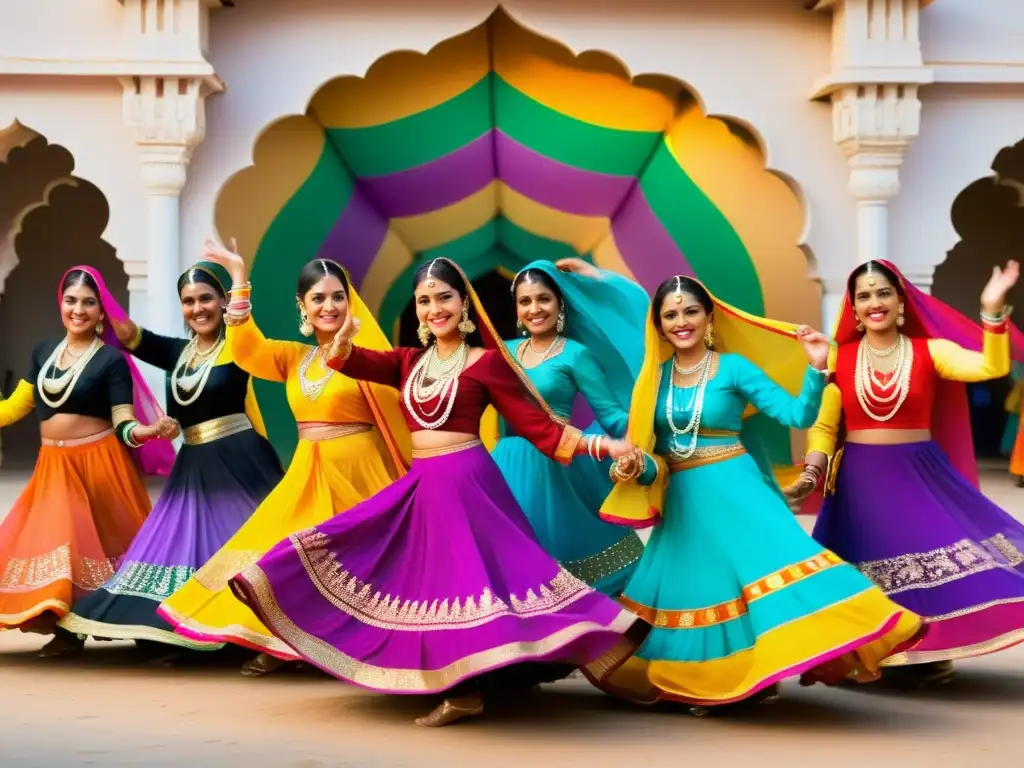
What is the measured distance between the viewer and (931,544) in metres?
3.96

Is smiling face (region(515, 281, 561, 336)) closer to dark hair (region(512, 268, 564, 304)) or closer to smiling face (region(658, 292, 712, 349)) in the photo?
dark hair (region(512, 268, 564, 304))

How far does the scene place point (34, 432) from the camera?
13492 millimetres

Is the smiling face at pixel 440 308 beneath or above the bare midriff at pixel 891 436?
above

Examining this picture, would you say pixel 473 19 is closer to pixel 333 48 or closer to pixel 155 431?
pixel 333 48

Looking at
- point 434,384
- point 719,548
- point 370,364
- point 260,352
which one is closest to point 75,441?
point 260,352

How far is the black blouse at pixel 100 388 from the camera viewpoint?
4.64 meters

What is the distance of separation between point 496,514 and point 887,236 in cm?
445

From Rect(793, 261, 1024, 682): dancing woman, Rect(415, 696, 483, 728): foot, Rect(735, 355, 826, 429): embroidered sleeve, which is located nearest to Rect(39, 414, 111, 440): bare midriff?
Rect(415, 696, 483, 728): foot

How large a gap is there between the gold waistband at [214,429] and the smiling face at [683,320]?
1.52m

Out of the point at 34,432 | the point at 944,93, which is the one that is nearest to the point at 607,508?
the point at 944,93

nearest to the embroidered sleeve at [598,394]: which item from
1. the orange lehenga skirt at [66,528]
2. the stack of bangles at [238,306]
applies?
the stack of bangles at [238,306]

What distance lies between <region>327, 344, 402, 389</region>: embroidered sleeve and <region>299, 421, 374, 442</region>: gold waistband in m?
0.44

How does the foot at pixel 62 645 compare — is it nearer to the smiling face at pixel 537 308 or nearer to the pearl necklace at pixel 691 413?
the smiling face at pixel 537 308

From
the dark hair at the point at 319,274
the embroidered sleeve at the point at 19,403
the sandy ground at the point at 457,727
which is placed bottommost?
the sandy ground at the point at 457,727
